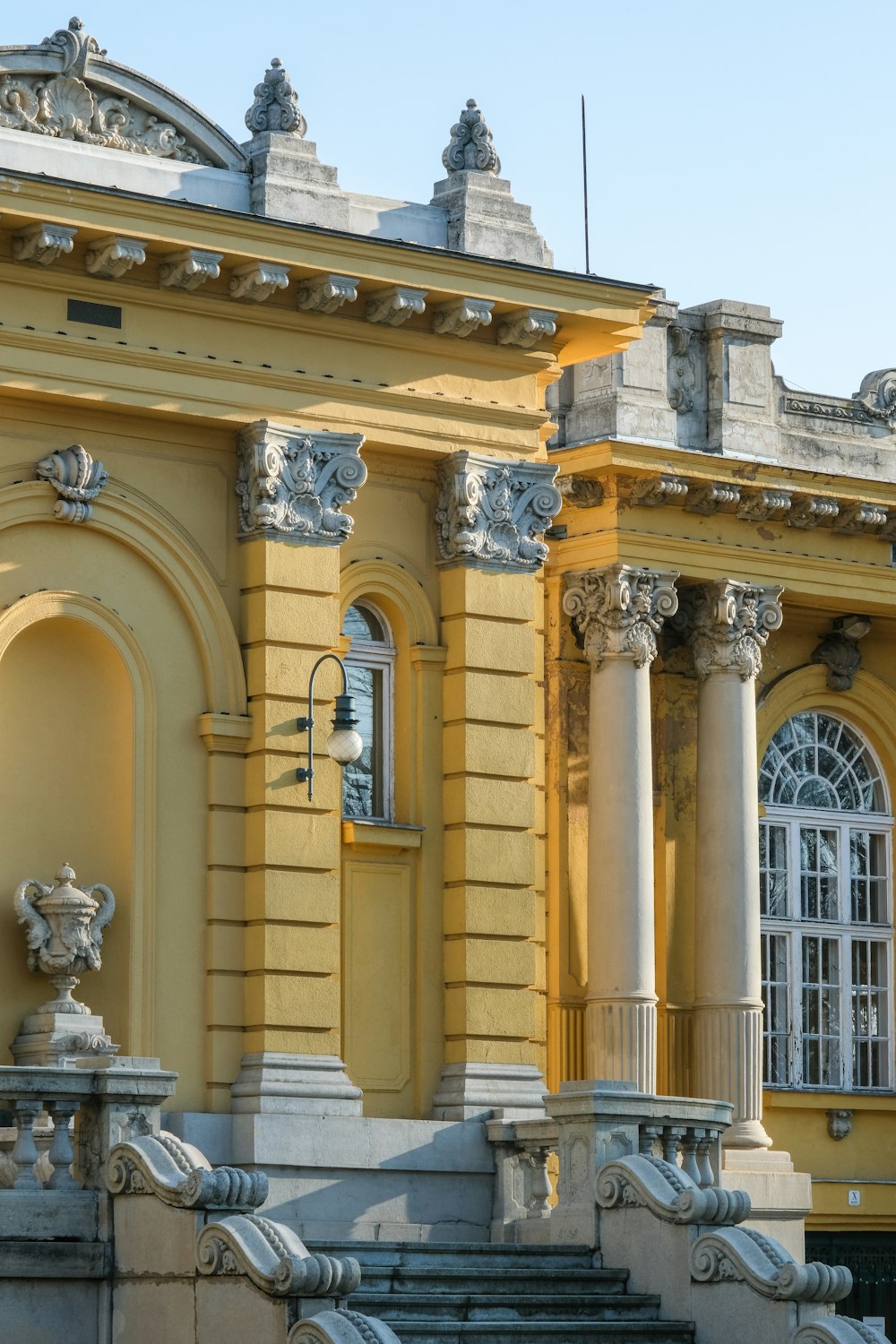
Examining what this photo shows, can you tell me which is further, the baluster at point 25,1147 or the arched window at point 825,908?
the arched window at point 825,908

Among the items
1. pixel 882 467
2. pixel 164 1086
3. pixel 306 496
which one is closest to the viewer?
pixel 164 1086

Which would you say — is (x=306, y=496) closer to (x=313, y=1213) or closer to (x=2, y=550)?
(x=2, y=550)

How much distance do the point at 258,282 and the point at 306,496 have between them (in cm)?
171

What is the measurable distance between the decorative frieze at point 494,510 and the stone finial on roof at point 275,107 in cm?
293

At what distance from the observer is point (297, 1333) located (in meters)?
16.6

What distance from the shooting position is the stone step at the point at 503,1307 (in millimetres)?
18422

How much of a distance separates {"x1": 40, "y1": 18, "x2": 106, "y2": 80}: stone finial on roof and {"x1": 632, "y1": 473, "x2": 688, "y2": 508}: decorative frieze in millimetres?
6754

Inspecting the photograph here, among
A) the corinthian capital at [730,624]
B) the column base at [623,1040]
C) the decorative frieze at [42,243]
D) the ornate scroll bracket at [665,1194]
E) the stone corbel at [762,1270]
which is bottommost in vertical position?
the stone corbel at [762,1270]

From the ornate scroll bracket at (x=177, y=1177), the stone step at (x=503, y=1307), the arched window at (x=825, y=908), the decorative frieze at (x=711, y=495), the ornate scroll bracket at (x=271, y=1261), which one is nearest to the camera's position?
the ornate scroll bracket at (x=271, y=1261)

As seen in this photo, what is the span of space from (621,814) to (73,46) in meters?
8.30

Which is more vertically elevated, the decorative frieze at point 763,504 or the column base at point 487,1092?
the decorative frieze at point 763,504

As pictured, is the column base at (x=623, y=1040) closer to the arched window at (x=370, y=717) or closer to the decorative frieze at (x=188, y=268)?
the arched window at (x=370, y=717)

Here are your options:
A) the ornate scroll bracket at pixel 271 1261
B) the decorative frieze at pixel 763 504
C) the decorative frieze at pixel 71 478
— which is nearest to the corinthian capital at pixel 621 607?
the decorative frieze at pixel 763 504

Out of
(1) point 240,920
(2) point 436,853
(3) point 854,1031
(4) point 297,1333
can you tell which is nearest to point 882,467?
(3) point 854,1031
